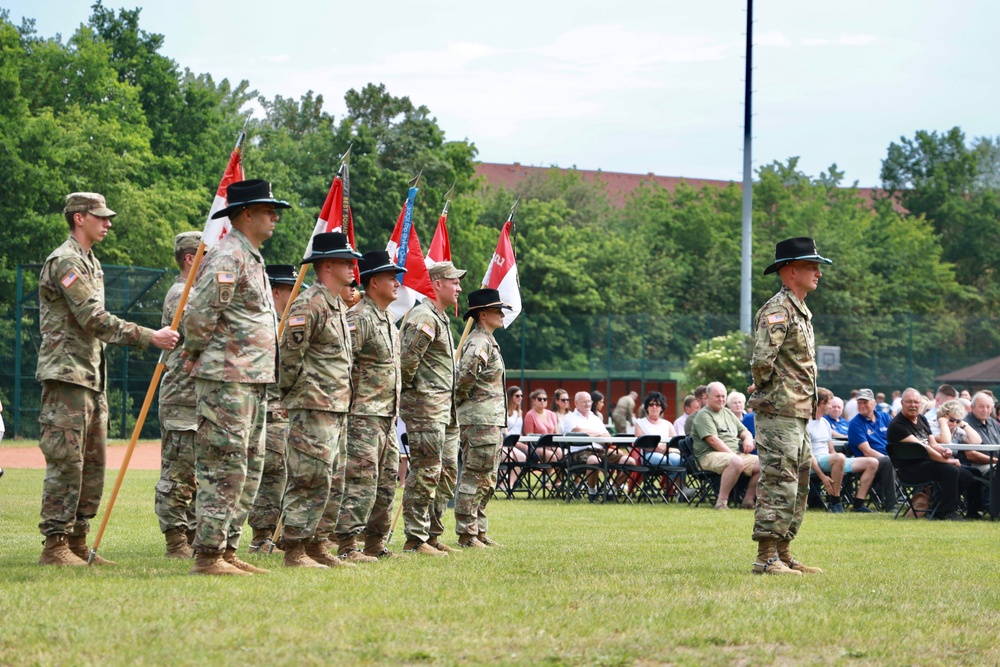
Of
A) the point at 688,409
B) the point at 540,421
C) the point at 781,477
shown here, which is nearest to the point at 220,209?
the point at 781,477

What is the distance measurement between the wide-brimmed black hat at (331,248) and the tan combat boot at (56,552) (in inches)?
92.7

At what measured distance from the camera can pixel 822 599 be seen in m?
7.52

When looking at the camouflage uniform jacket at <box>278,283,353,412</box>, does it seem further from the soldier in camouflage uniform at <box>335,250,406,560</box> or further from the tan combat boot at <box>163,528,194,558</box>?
the tan combat boot at <box>163,528,194,558</box>

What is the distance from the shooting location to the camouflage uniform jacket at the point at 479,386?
11.0m

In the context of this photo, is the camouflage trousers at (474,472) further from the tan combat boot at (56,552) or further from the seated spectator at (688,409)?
the seated spectator at (688,409)

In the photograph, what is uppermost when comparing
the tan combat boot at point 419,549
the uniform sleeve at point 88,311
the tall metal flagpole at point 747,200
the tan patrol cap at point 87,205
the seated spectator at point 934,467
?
the tall metal flagpole at point 747,200

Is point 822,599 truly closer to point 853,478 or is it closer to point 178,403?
point 178,403

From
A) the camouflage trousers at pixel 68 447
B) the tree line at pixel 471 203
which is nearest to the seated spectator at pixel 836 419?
the camouflage trousers at pixel 68 447

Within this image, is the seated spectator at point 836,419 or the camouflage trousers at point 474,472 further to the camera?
the seated spectator at point 836,419

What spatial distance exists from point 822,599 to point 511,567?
7.37ft

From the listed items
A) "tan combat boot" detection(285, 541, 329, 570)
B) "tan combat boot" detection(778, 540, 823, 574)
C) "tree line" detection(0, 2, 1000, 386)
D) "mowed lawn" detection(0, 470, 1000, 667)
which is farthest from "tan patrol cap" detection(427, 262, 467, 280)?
"tree line" detection(0, 2, 1000, 386)

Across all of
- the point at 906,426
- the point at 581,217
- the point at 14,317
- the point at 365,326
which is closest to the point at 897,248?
the point at 581,217

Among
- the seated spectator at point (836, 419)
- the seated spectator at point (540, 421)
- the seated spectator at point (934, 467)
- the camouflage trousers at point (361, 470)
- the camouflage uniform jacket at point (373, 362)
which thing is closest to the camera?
the camouflage trousers at point (361, 470)

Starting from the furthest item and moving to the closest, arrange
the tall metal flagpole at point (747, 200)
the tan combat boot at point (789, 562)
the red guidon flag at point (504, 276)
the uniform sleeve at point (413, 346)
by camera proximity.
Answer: the tall metal flagpole at point (747, 200) → the red guidon flag at point (504, 276) → the uniform sleeve at point (413, 346) → the tan combat boot at point (789, 562)
